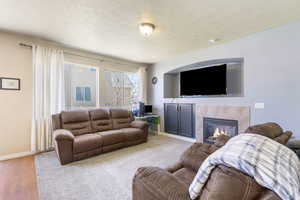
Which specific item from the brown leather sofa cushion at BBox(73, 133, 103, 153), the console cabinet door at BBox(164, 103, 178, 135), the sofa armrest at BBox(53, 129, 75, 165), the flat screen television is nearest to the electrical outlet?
the flat screen television

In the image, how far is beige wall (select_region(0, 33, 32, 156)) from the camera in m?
3.05

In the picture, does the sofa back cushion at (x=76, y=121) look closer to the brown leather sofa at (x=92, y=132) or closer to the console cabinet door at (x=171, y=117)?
the brown leather sofa at (x=92, y=132)

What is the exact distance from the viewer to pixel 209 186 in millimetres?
782

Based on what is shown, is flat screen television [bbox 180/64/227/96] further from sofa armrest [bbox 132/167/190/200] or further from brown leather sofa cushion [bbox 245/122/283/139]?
sofa armrest [bbox 132/167/190/200]

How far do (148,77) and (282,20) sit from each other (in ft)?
13.3

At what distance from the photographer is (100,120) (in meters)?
3.94

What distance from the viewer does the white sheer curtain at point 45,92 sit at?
334 cm

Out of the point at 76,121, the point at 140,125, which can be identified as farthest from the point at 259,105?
the point at 76,121

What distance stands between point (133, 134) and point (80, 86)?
2.08 metres

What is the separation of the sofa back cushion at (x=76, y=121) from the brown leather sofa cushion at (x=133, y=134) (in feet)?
2.99

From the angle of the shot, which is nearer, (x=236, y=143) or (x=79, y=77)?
(x=236, y=143)

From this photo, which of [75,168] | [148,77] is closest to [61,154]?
[75,168]

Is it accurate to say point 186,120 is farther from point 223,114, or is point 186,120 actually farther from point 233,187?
point 233,187

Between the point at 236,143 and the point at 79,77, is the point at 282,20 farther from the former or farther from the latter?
the point at 79,77
